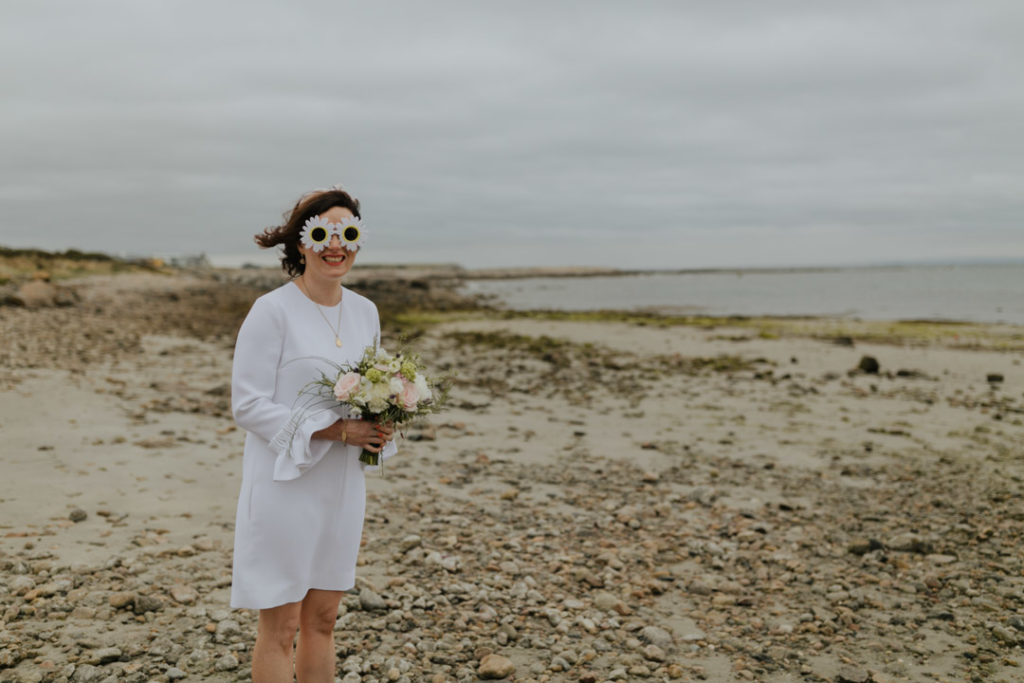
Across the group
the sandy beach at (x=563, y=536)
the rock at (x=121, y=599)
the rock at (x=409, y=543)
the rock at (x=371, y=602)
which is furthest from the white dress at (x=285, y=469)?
the rock at (x=409, y=543)

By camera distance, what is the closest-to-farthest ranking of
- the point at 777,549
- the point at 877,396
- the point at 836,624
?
the point at 836,624 < the point at 777,549 < the point at 877,396

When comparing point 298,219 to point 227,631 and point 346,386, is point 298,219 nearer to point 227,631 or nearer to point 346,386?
point 346,386

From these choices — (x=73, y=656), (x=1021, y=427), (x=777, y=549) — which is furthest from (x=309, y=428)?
(x=1021, y=427)

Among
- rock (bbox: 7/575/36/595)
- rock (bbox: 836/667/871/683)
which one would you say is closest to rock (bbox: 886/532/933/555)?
rock (bbox: 836/667/871/683)

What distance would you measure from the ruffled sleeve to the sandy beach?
219cm

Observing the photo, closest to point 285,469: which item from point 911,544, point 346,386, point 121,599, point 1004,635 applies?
point 346,386

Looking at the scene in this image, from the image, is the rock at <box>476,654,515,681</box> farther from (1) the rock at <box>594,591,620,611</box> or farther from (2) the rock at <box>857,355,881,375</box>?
(2) the rock at <box>857,355,881,375</box>

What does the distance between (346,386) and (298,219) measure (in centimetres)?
98

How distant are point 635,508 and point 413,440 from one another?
4367mm

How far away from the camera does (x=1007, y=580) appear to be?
6938 mm

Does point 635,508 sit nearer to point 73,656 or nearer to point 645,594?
point 645,594

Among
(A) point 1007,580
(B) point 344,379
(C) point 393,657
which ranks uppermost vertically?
(B) point 344,379

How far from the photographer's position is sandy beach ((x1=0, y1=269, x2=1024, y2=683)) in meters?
5.39

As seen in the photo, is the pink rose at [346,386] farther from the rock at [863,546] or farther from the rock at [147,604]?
the rock at [863,546]
